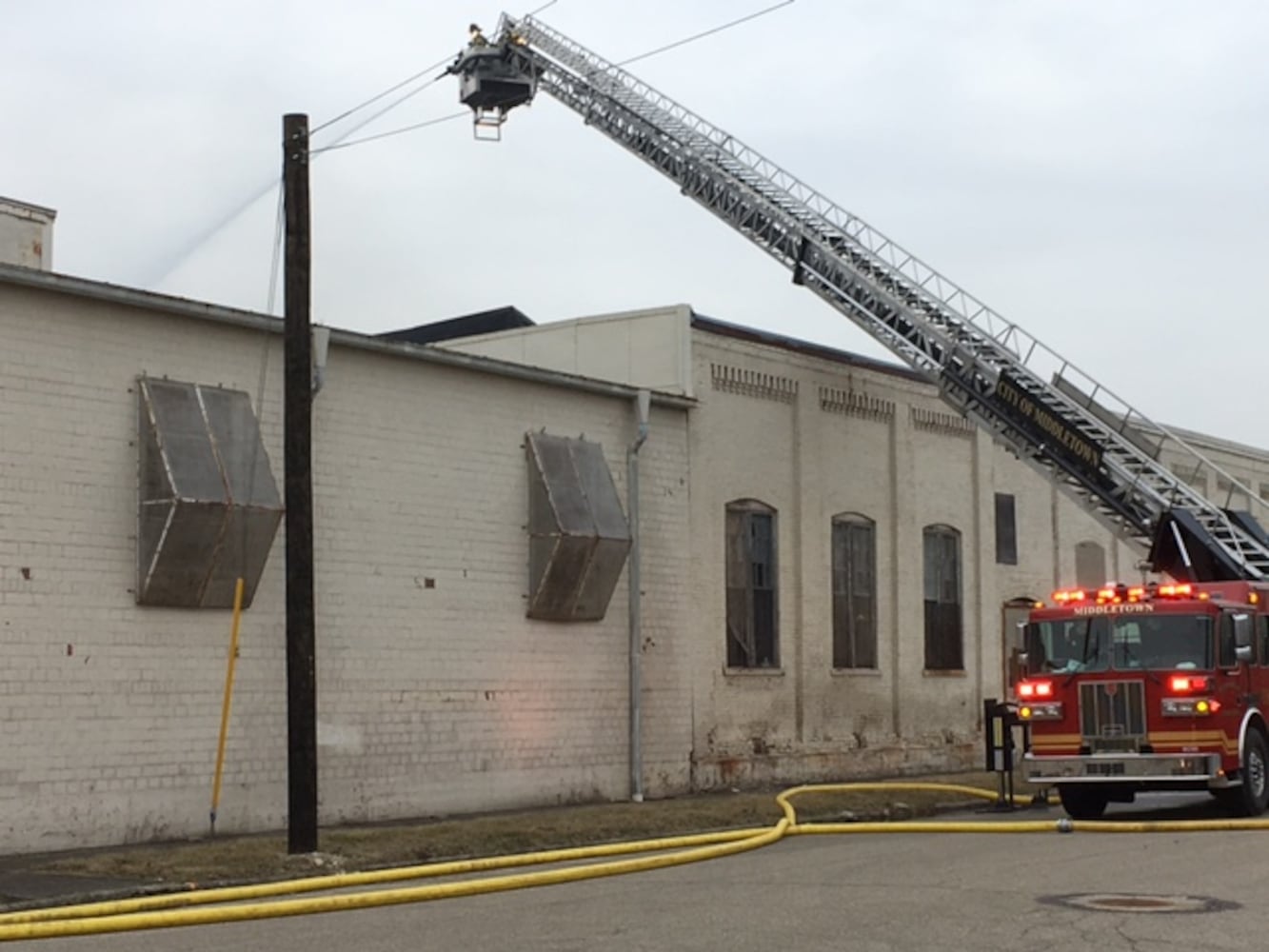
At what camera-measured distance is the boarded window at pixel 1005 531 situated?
31.9 m

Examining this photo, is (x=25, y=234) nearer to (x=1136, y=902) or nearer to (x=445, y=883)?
(x=445, y=883)

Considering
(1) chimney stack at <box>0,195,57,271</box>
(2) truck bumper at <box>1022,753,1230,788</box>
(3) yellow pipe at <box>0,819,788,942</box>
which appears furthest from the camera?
(1) chimney stack at <box>0,195,57,271</box>

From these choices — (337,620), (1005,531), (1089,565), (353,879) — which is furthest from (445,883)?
(1089,565)

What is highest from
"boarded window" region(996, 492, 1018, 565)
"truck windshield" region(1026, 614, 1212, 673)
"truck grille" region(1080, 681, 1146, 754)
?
"boarded window" region(996, 492, 1018, 565)

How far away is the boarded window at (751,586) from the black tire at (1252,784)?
7953 mm

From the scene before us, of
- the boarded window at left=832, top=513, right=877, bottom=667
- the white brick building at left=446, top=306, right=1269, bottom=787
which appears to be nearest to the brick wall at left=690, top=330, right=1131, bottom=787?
A: the white brick building at left=446, top=306, right=1269, bottom=787

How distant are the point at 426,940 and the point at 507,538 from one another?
38.9 feet

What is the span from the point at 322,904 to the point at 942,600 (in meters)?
19.6

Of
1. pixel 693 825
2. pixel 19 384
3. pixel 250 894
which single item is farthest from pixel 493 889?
pixel 19 384

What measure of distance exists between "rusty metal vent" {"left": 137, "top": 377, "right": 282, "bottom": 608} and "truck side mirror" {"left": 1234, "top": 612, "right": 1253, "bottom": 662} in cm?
1047

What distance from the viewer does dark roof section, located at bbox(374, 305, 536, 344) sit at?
31250mm

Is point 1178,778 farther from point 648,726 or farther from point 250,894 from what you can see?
point 250,894

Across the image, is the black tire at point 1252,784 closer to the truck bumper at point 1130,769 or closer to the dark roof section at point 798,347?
the truck bumper at point 1130,769

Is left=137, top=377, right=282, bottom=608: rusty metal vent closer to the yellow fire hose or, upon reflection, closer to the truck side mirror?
the yellow fire hose
